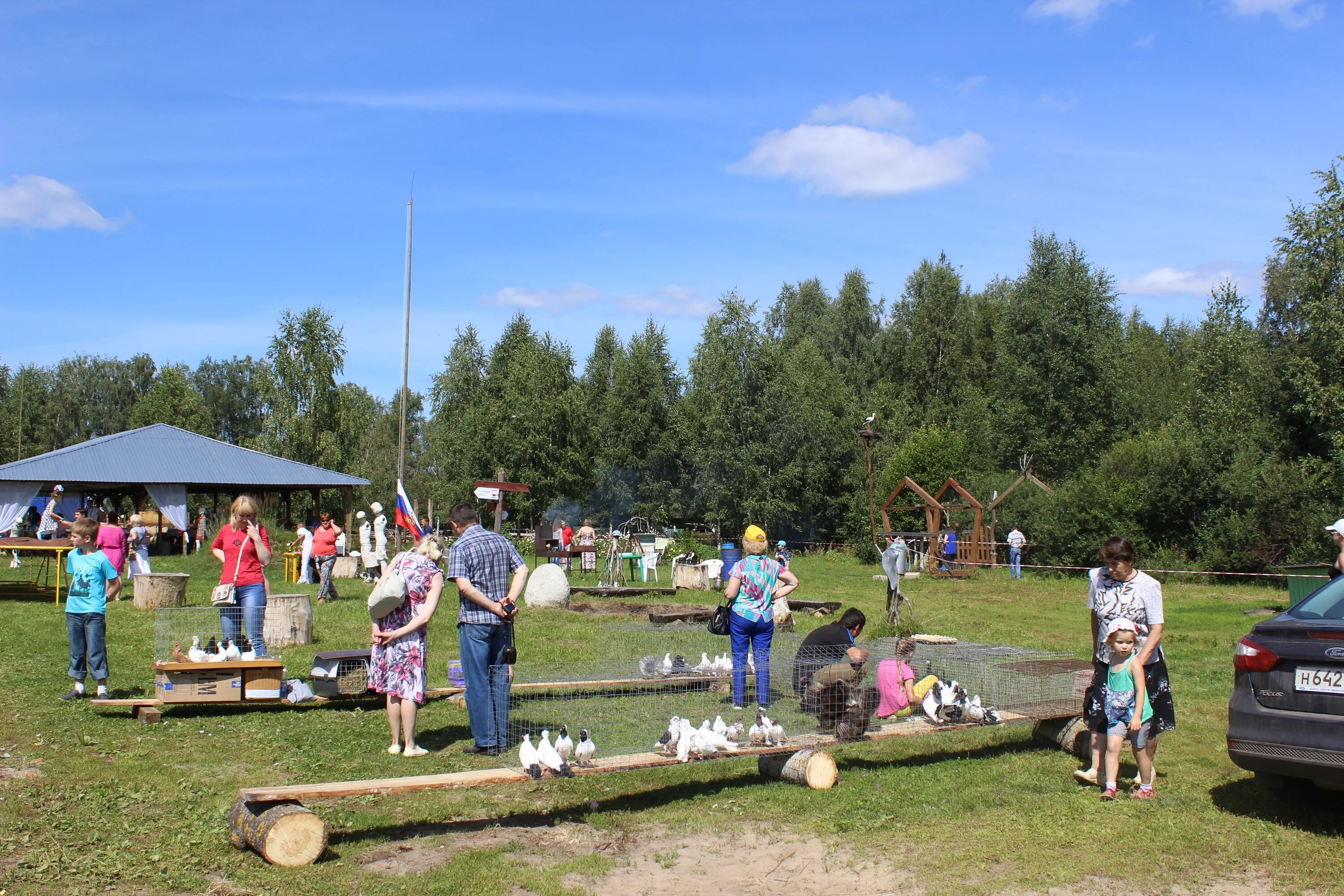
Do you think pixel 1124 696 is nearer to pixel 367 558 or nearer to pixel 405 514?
pixel 405 514

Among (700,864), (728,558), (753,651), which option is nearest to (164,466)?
(728,558)

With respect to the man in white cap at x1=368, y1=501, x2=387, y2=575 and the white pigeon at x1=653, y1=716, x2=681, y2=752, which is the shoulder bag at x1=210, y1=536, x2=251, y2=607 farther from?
the man in white cap at x1=368, y1=501, x2=387, y2=575

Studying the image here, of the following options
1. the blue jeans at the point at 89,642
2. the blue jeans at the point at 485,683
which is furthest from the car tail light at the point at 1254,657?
the blue jeans at the point at 89,642

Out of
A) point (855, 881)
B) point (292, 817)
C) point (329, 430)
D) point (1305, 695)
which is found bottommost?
point (855, 881)

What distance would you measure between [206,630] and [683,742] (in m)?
5.77

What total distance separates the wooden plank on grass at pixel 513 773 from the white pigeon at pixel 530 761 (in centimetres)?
4

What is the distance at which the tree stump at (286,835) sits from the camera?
5.03m

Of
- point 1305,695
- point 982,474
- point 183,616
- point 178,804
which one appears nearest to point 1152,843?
point 1305,695

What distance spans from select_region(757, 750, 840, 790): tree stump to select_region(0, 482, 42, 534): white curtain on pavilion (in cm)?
2886

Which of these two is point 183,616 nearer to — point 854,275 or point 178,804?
point 178,804

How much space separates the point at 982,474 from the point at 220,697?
3185 centimetres

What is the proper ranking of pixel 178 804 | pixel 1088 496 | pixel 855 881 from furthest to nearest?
pixel 1088 496, pixel 178 804, pixel 855 881

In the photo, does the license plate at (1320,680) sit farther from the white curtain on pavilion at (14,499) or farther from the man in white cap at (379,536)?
the white curtain on pavilion at (14,499)

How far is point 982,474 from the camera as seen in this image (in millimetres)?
36500
